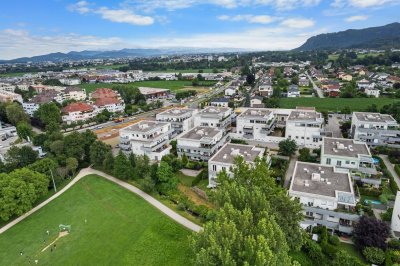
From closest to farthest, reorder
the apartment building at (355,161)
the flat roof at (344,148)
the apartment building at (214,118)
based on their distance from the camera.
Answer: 1. the apartment building at (355,161)
2. the flat roof at (344,148)
3. the apartment building at (214,118)

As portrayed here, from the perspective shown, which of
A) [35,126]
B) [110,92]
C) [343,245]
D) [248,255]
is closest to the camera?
[248,255]

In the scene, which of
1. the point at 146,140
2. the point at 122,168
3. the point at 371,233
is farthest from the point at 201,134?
the point at 371,233

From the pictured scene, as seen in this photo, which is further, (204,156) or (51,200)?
(204,156)

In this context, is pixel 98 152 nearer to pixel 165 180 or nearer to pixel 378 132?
pixel 165 180

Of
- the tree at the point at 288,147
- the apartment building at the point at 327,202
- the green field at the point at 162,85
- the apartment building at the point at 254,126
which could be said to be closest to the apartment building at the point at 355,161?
the tree at the point at 288,147

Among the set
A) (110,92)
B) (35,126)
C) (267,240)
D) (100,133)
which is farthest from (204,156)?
(110,92)

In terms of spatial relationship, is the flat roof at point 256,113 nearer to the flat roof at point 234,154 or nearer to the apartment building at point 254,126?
the apartment building at point 254,126

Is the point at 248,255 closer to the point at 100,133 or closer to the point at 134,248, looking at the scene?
the point at 134,248
